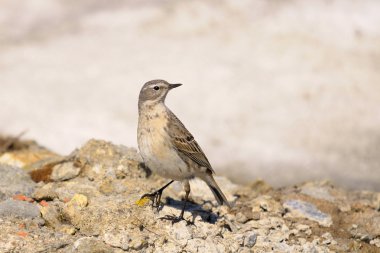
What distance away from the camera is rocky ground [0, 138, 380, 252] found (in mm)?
8070

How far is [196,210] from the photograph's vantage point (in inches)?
372

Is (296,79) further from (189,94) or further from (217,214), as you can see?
(217,214)

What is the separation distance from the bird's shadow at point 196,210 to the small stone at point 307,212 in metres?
1.30

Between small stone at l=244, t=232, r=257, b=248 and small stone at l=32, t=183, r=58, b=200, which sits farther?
small stone at l=32, t=183, r=58, b=200

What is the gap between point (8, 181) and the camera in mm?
9680

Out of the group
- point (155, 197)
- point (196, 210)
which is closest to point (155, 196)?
point (155, 197)

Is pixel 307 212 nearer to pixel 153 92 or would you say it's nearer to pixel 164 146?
pixel 164 146

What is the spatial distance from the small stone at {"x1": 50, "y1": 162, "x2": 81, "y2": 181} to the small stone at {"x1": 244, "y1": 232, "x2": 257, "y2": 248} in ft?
8.48

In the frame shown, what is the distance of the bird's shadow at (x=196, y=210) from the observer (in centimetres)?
920

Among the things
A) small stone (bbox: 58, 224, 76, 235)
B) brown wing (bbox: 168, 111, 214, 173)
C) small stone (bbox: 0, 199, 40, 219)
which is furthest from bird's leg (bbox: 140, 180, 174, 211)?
small stone (bbox: 0, 199, 40, 219)

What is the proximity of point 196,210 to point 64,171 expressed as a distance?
77.1 inches

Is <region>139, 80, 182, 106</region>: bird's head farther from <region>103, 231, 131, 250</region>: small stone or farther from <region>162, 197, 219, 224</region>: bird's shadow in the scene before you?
<region>103, 231, 131, 250</region>: small stone

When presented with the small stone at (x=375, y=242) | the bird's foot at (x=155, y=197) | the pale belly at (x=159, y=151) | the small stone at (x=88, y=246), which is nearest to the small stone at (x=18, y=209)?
the small stone at (x=88, y=246)

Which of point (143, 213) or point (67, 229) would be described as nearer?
point (67, 229)
